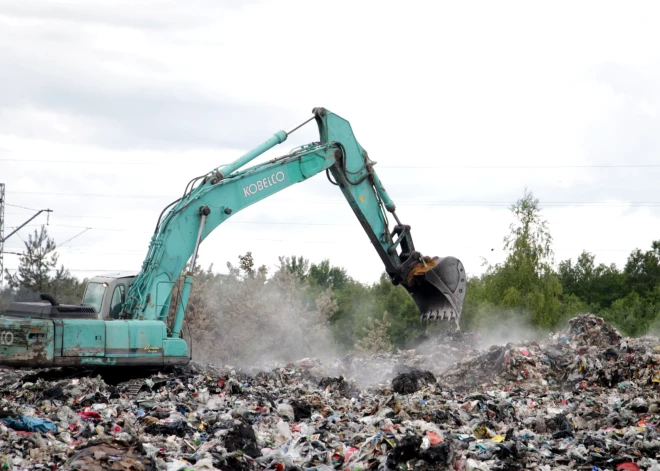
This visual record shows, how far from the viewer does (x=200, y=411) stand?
9750mm

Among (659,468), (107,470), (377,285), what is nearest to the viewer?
(107,470)

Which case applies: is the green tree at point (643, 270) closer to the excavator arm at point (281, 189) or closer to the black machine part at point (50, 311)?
the excavator arm at point (281, 189)

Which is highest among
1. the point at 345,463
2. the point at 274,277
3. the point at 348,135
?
the point at 348,135

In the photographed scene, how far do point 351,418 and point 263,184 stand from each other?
4332 millimetres

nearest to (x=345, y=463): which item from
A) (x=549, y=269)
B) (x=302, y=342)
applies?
(x=302, y=342)

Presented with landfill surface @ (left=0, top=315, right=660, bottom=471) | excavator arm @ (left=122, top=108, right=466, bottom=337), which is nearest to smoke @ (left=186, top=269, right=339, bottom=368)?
landfill surface @ (left=0, top=315, right=660, bottom=471)

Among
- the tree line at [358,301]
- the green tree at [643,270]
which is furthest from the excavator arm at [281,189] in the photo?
the green tree at [643,270]

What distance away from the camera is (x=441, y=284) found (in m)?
13.1

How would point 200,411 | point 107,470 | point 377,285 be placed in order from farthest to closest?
point 377,285
point 200,411
point 107,470

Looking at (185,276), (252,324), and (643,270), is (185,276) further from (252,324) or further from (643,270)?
(643,270)

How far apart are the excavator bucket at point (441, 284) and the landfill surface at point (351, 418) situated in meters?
1.07

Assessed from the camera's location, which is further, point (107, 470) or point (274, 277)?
point (274, 277)

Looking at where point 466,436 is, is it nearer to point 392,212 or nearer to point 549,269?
point 392,212

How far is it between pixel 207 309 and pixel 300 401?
14.0 metres
